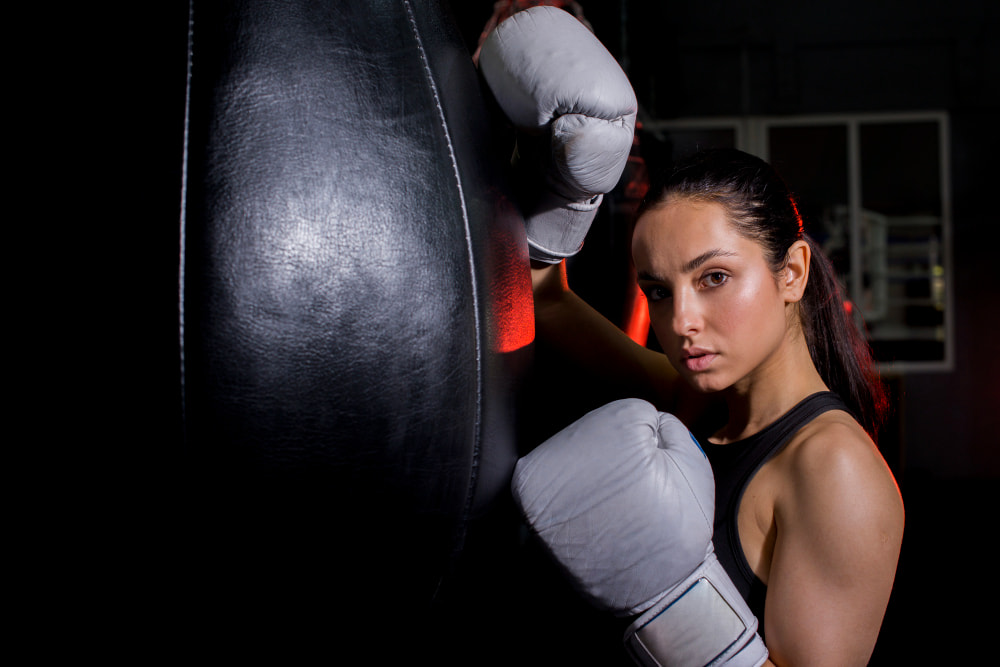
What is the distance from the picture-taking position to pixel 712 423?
39.6 inches

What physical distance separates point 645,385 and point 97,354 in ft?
2.43

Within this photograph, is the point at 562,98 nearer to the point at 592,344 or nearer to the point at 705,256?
the point at 705,256

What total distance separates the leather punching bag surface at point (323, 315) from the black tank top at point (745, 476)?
38cm

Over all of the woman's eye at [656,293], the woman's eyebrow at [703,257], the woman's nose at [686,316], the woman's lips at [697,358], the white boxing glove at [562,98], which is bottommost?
the woman's lips at [697,358]

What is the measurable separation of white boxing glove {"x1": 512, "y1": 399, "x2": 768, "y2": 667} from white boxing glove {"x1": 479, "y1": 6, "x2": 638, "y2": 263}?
25 cm

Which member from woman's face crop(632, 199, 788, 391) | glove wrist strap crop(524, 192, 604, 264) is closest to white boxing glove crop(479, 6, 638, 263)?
glove wrist strap crop(524, 192, 604, 264)

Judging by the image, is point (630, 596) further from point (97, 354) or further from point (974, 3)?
point (974, 3)

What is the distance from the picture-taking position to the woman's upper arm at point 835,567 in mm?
669

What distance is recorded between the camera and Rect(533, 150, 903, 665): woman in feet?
2.22

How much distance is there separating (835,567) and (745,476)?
0.15 m

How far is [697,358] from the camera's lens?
0.76 metres

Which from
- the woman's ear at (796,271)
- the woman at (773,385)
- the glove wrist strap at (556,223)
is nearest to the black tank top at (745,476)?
the woman at (773,385)

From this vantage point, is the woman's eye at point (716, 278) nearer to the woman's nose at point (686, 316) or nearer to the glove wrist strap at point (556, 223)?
the woman's nose at point (686, 316)

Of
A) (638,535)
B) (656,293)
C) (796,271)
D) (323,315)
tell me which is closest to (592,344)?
(656,293)
